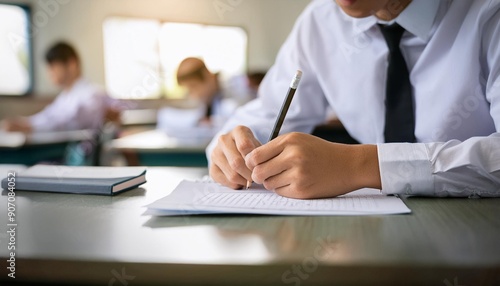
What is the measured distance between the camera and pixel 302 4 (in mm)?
7711

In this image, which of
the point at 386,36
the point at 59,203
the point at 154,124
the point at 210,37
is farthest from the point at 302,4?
the point at 59,203

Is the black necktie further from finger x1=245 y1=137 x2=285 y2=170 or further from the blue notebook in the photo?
the blue notebook

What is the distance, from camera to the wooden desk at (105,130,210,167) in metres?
2.86

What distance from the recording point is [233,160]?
1.06 metres

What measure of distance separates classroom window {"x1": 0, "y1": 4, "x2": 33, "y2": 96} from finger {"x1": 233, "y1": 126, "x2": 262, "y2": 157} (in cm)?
545

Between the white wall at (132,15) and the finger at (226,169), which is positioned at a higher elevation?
the white wall at (132,15)

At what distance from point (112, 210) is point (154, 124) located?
17.8 feet

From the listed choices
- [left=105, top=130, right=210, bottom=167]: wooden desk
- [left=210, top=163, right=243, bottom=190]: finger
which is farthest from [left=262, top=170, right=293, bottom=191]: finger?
[left=105, top=130, right=210, bottom=167]: wooden desk

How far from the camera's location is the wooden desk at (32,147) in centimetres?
303

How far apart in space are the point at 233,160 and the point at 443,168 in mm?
395

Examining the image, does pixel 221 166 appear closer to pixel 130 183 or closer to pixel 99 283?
pixel 130 183

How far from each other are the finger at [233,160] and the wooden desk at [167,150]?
5.72 ft

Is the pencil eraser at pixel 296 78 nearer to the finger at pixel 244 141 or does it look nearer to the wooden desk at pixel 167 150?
the finger at pixel 244 141

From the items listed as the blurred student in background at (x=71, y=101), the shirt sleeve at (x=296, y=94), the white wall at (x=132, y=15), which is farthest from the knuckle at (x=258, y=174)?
the white wall at (x=132, y=15)
